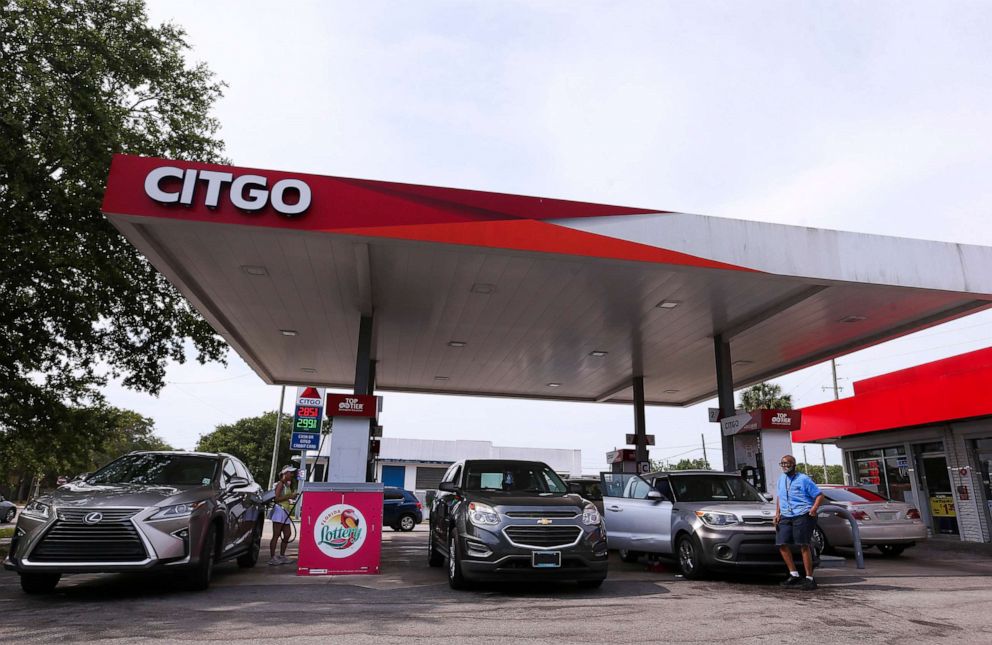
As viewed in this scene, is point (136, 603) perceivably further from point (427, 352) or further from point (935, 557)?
point (935, 557)

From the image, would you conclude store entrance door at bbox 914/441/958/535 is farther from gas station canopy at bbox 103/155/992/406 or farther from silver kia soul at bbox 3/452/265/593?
silver kia soul at bbox 3/452/265/593

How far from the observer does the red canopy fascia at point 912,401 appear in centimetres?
1494

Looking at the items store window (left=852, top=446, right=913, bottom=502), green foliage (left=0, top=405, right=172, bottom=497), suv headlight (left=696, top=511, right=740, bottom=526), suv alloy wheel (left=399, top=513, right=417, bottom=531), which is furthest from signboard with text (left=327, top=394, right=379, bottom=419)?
store window (left=852, top=446, right=913, bottom=502)

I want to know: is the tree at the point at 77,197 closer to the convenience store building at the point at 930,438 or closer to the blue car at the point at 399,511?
the blue car at the point at 399,511

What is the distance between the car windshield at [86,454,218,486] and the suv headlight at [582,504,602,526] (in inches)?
191

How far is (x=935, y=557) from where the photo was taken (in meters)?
12.4

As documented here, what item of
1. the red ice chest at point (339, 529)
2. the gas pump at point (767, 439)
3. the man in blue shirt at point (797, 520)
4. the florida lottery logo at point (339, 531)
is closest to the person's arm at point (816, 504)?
the man in blue shirt at point (797, 520)

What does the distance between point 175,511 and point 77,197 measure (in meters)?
8.52

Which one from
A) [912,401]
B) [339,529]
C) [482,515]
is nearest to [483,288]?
[339,529]

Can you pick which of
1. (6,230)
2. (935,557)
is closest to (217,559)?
(6,230)

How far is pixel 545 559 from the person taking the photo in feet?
23.5

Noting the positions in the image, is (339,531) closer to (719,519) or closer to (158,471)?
(158,471)

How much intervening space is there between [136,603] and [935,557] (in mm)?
13644

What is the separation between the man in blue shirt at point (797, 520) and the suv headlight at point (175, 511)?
23.4 feet
